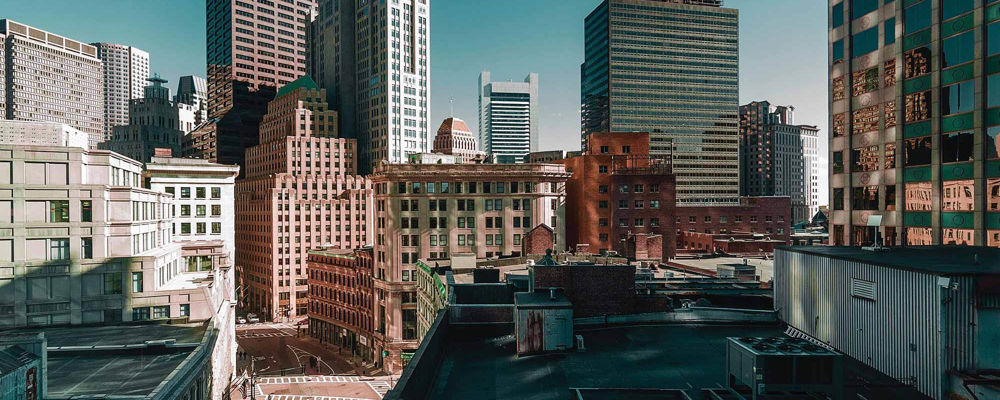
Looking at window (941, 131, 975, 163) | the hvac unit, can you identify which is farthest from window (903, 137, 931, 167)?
the hvac unit

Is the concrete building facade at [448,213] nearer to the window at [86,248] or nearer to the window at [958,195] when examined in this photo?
the window at [86,248]

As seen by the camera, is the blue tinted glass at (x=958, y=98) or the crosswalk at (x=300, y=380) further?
the crosswalk at (x=300, y=380)

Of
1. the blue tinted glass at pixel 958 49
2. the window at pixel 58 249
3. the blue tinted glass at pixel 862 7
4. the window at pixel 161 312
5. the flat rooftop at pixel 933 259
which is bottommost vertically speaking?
the window at pixel 161 312

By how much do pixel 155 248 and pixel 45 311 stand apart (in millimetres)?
15118

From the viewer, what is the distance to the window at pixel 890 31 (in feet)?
147

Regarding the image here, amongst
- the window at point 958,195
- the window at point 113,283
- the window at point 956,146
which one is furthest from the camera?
the window at point 113,283

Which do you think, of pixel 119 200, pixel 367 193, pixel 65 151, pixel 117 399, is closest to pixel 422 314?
pixel 119 200

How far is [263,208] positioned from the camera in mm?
160125

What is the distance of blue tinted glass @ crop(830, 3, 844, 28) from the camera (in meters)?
49.9

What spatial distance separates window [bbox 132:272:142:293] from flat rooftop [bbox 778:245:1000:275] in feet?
169

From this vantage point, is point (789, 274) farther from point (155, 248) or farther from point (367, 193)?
point (367, 193)

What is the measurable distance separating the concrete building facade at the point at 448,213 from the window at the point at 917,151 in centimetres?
5783

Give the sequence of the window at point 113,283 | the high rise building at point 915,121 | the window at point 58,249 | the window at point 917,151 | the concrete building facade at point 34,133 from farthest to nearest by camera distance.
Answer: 1. the concrete building facade at point 34,133
2. the window at point 113,283
3. the window at point 58,249
4. the window at point 917,151
5. the high rise building at point 915,121

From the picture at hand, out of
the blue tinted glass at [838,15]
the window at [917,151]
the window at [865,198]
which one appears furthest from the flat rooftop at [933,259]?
the blue tinted glass at [838,15]
